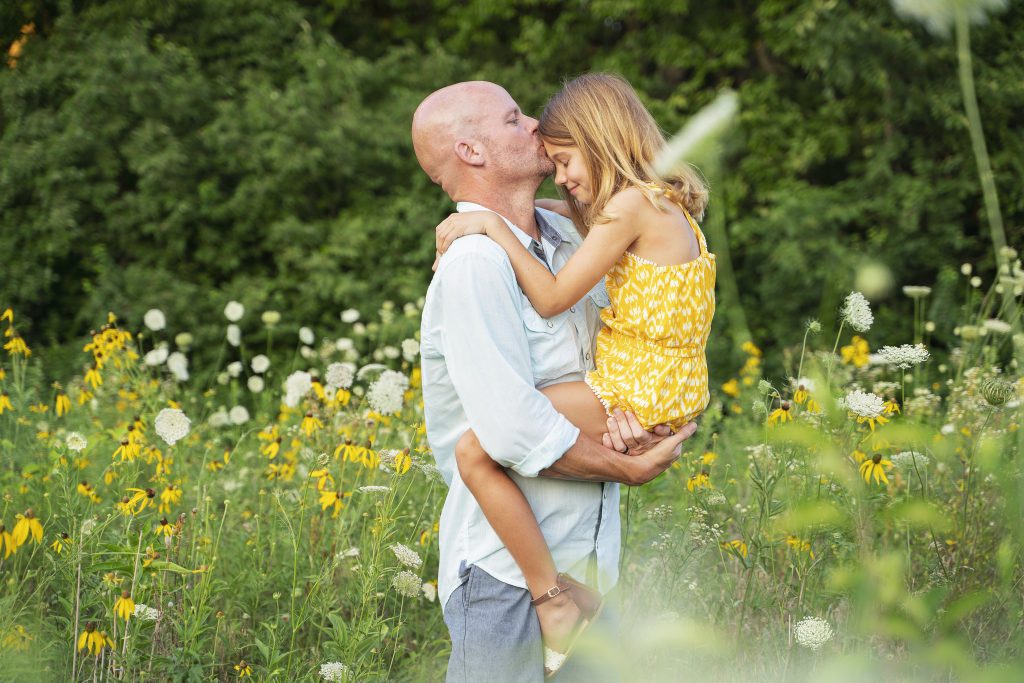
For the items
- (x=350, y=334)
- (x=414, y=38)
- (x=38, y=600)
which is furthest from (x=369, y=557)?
(x=414, y=38)

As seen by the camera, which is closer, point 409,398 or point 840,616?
point 840,616

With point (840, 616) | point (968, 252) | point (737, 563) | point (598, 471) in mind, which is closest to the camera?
point (598, 471)

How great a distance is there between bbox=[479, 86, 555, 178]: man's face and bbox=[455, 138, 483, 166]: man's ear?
0.7 inches

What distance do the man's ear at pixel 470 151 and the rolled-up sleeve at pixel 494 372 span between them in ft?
0.89

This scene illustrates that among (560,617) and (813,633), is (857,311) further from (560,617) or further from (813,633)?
(560,617)

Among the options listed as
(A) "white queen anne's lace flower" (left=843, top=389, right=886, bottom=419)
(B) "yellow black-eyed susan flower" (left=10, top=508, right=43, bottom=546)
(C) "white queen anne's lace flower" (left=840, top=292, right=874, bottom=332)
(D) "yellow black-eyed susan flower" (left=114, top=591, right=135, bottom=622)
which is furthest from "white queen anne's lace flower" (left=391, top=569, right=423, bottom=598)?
(C) "white queen anne's lace flower" (left=840, top=292, right=874, bottom=332)

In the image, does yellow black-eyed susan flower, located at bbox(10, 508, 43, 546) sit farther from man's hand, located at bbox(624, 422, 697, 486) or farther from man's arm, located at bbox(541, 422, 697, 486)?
man's hand, located at bbox(624, 422, 697, 486)

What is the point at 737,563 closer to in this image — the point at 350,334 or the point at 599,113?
the point at 599,113

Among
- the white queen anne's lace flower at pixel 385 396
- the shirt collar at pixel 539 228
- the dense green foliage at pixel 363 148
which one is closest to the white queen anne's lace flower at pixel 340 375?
the white queen anne's lace flower at pixel 385 396

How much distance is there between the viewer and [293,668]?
250 centimetres

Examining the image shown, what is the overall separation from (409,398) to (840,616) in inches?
59.9

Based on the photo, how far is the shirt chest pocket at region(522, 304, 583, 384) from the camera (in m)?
1.79

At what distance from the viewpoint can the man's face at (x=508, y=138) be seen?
6.18 ft

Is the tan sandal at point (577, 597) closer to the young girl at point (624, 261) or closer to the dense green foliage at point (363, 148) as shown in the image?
the young girl at point (624, 261)
